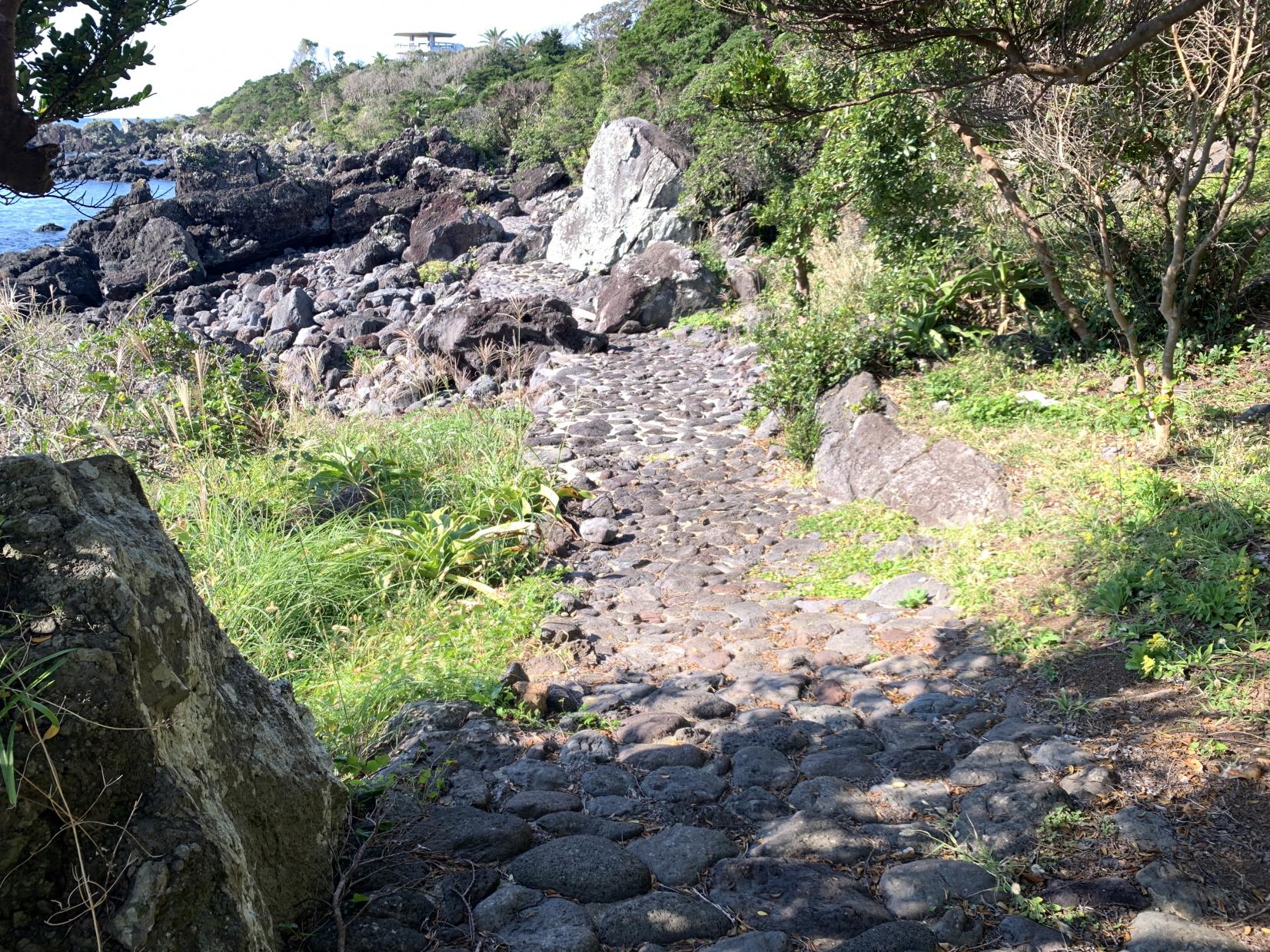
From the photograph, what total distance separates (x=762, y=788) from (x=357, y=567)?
3.20 meters

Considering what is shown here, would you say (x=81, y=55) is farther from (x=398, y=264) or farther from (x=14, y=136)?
(x=398, y=264)

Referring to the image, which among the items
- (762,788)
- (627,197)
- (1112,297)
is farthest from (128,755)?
(627,197)

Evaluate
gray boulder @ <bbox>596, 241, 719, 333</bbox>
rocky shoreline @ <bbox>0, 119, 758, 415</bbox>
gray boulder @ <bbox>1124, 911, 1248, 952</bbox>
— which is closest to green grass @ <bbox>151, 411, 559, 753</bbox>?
rocky shoreline @ <bbox>0, 119, 758, 415</bbox>

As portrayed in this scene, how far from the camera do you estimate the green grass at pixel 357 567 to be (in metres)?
4.54

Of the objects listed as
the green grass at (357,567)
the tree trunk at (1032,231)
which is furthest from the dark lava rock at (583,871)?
the tree trunk at (1032,231)

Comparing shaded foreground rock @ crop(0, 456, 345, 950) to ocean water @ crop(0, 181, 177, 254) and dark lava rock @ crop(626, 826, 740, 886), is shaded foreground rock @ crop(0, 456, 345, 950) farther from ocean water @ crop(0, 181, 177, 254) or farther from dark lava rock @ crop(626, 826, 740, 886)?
ocean water @ crop(0, 181, 177, 254)

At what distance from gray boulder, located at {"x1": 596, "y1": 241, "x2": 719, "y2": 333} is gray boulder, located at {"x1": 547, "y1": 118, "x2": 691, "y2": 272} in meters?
3.12

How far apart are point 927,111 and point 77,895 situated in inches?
318

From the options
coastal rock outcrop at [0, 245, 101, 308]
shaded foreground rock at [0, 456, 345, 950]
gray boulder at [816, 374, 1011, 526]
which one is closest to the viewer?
shaded foreground rock at [0, 456, 345, 950]

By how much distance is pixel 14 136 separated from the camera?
2.82 metres

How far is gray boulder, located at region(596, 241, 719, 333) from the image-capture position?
14867 mm

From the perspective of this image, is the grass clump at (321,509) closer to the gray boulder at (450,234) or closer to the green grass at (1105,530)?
the green grass at (1105,530)

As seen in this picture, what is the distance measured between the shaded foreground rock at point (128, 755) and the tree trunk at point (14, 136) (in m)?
1.20

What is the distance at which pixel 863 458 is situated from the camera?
7.01 metres
